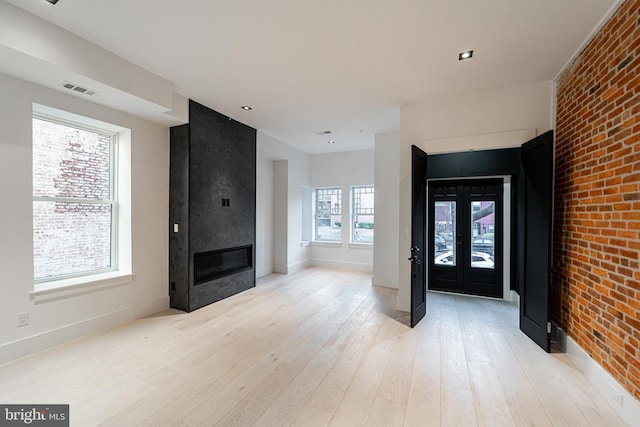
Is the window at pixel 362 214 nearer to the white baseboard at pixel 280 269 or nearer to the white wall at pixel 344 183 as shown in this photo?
the white wall at pixel 344 183

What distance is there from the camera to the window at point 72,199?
288cm

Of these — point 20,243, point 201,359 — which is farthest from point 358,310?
→ point 20,243

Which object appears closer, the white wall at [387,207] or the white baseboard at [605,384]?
the white baseboard at [605,384]

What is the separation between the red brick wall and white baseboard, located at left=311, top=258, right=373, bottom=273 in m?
3.91

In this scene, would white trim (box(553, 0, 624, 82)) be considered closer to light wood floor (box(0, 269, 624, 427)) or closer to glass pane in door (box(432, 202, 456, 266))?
glass pane in door (box(432, 202, 456, 266))

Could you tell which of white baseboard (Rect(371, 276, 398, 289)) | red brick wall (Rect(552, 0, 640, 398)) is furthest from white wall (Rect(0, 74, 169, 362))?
red brick wall (Rect(552, 0, 640, 398))

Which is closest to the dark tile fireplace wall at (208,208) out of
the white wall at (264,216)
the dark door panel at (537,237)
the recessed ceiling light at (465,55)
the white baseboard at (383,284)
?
the white wall at (264,216)

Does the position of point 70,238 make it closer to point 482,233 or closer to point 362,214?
point 362,214

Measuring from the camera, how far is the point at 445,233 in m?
4.93

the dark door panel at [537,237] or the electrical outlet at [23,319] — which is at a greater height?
the dark door panel at [537,237]

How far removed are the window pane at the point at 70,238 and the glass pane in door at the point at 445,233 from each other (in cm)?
520

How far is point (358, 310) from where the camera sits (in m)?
3.95

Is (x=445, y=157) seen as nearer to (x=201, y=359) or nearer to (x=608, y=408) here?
(x=608, y=408)

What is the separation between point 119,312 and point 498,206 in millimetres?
5872
